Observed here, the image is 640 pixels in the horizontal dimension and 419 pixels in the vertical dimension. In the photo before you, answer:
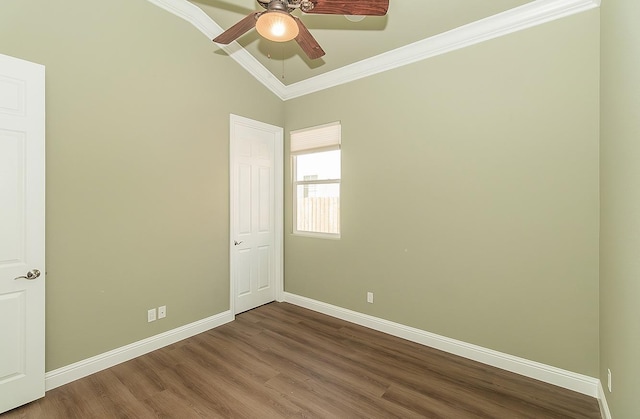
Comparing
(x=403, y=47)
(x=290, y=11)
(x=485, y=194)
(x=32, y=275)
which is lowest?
(x=32, y=275)

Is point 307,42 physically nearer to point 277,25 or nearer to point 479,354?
point 277,25

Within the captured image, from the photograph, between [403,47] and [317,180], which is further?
[317,180]

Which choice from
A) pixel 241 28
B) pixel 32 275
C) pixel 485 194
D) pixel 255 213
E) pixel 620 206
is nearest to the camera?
pixel 620 206

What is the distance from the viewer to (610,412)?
184cm

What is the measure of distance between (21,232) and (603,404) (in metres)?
4.19

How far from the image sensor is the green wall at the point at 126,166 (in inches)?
90.8

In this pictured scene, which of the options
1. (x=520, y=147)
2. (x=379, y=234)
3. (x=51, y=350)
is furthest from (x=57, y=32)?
(x=520, y=147)

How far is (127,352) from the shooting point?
2.70 metres

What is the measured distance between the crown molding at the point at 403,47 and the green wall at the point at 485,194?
3.1 inches

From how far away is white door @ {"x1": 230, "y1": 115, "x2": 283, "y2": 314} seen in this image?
3.65m

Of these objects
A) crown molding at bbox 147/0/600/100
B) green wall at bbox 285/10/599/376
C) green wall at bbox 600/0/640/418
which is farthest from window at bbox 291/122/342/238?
green wall at bbox 600/0/640/418

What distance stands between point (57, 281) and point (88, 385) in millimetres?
857

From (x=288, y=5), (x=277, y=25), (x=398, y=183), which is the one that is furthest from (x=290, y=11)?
(x=398, y=183)

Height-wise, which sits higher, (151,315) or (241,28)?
(241,28)
